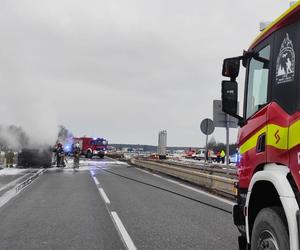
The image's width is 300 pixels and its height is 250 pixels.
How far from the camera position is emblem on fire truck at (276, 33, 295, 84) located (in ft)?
14.7

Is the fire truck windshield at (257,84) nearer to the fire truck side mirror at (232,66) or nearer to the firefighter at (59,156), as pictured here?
the fire truck side mirror at (232,66)

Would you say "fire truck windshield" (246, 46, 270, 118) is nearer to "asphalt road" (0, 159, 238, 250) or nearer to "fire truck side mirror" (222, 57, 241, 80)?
"fire truck side mirror" (222, 57, 241, 80)

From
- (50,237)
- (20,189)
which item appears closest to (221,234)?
(50,237)

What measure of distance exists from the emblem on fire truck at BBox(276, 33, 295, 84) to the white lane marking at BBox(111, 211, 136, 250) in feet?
13.7

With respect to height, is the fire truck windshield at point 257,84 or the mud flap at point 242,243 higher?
the fire truck windshield at point 257,84

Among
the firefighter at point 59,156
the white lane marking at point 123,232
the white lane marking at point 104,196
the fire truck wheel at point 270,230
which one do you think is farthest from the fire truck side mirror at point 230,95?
the firefighter at point 59,156

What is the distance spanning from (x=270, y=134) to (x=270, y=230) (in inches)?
35.2

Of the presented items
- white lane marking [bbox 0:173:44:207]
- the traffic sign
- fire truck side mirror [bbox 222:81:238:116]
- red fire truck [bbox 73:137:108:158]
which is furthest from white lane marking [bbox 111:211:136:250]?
red fire truck [bbox 73:137:108:158]

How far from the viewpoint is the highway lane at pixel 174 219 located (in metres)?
8.33

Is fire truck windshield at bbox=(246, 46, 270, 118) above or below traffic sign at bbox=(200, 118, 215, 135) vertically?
below

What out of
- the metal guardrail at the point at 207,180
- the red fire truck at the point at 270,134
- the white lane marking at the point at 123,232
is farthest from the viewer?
the metal guardrail at the point at 207,180

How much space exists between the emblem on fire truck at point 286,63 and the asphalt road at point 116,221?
4.00 m

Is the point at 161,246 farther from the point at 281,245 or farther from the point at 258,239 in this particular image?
the point at 281,245

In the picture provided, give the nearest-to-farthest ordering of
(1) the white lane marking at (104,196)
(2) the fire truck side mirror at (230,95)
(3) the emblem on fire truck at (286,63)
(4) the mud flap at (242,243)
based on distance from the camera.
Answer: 1. (3) the emblem on fire truck at (286,63)
2. (2) the fire truck side mirror at (230,95)
3. (4) the mud flap at (242,243)
4. (1) the white lane marking at (104,196)
